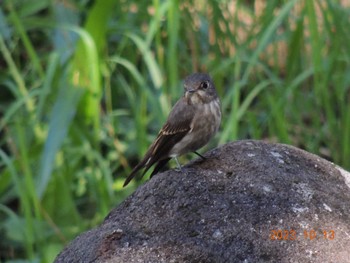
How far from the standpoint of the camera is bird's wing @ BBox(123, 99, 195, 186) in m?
4.26

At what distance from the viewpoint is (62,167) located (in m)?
5.54

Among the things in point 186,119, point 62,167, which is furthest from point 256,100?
point 186,119

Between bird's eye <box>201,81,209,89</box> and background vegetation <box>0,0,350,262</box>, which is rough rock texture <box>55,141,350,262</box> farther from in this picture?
background vegetation <box>0,0,350,262</box>

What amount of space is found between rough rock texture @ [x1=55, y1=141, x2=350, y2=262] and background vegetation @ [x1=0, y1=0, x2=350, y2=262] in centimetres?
Answer: 152

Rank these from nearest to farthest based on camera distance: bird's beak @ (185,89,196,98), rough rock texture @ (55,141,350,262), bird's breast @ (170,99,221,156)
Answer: rough rock texture @ (55,141,350,262), bird's breast @ (170,99,221,156), bird's beak @ (185,89,196,98)

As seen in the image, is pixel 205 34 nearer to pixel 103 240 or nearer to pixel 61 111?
pixel 61 111

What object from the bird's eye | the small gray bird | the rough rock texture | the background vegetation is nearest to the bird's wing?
the small gray bird

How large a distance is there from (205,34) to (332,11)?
1.19 metres

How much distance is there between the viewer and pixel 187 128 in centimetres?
425

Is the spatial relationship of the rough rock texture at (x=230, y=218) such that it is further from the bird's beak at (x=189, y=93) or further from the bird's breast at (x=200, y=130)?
the bird's beak at (x=189, y=93)
